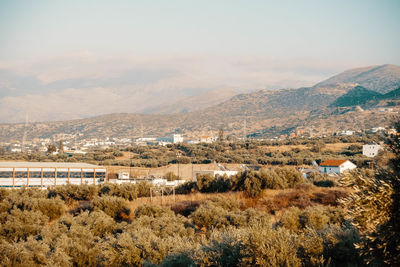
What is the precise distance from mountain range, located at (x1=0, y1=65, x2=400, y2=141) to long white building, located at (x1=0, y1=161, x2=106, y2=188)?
74.2 m

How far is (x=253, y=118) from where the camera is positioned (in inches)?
5748

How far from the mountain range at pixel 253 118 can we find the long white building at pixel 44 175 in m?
74.2

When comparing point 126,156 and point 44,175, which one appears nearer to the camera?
point 44,175

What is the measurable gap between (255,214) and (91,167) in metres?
27.3

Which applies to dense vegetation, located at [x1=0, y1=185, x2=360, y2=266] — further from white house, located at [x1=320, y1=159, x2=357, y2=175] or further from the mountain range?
the mountain range

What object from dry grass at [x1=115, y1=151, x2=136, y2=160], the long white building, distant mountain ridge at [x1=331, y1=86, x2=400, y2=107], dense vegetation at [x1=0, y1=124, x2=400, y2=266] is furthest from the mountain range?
dense vegetation at [x1=0, y1=124, x2=400, y2=266]

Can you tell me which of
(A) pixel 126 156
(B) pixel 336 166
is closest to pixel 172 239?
(B) pixel 336 166

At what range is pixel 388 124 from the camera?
6.58 m

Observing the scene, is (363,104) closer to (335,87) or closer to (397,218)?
(335,87)

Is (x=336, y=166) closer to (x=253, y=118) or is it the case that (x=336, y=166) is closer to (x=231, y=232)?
(x=231, y=232)

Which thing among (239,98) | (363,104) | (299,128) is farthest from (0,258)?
(239,98)

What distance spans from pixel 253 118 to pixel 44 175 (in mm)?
112389

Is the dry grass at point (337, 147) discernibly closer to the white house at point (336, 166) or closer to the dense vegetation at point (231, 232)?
the white house at point (336, 166)

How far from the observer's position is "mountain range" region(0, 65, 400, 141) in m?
116
